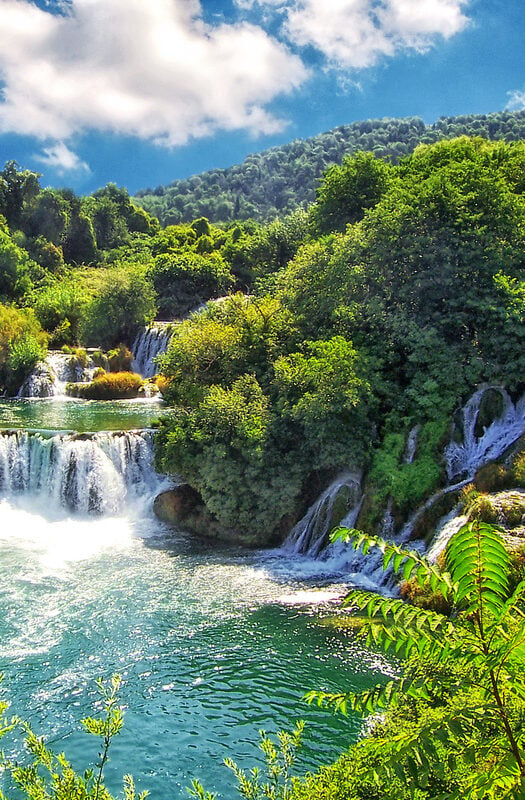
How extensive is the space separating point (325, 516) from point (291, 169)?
418ft

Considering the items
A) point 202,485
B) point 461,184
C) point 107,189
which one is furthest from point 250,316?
point 107,189

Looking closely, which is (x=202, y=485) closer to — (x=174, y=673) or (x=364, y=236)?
(x=174, y=673)

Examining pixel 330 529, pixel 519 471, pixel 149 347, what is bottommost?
pixel 330 529

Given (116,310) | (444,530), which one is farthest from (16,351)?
(444,530)

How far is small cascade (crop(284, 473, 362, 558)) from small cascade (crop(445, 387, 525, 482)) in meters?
2.49

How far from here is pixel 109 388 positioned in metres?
30.1

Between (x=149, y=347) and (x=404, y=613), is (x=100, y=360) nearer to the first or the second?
(x=149, y=347)

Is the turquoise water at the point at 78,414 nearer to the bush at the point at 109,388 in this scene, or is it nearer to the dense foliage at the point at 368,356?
the bush at the point at 109,388

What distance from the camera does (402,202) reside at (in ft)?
61.6

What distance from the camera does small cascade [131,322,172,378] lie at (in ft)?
115

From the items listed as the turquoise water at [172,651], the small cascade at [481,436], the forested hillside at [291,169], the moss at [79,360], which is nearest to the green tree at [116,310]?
A: the moss at [79,360]

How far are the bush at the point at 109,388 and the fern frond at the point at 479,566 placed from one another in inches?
1110

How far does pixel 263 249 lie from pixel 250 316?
27.7 metres

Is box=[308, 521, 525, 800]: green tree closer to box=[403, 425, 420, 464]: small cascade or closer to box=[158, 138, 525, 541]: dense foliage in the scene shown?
box=[158, 138, 525, 541]: dense foliage
